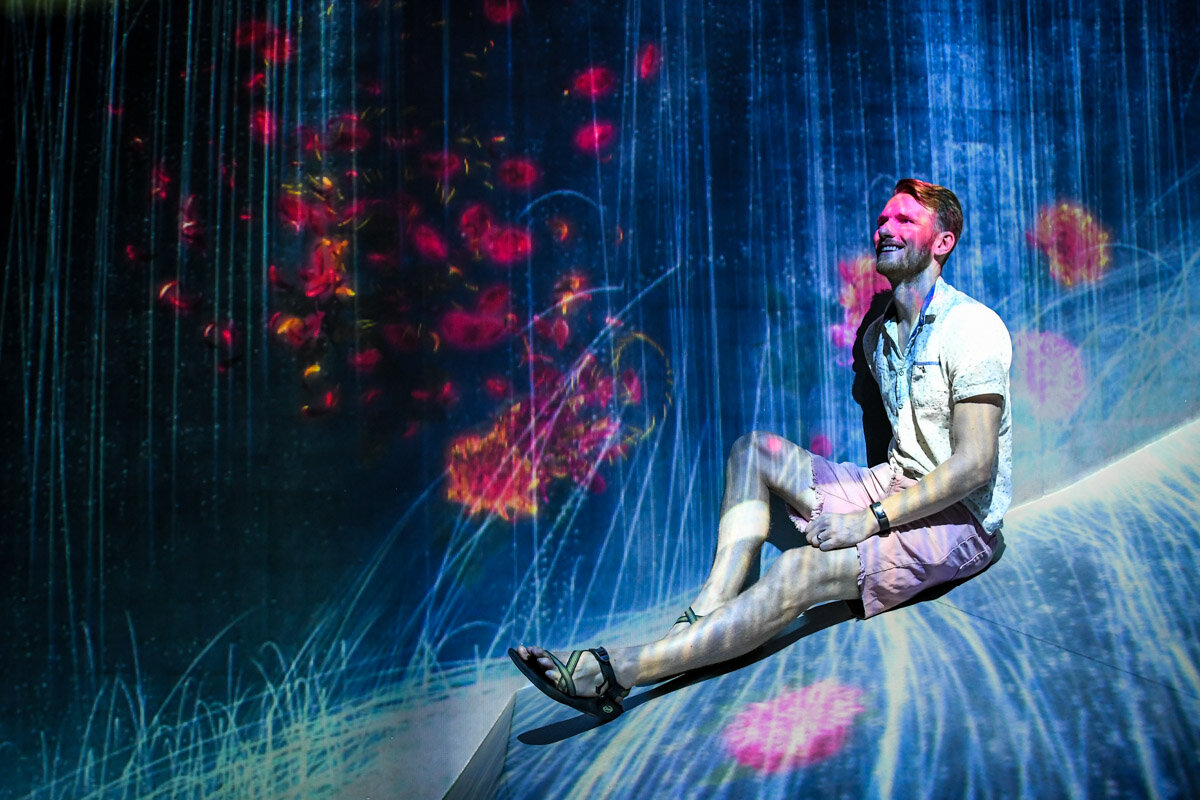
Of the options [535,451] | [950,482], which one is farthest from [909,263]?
[535,451]

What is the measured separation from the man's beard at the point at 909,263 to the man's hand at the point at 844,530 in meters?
0.66

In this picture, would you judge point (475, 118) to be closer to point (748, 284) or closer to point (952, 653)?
point (748, 284)

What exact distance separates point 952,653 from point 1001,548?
1.86ft

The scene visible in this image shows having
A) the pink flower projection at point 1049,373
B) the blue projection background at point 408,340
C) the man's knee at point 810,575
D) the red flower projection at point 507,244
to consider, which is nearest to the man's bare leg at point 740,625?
the man's knee at point 810,575

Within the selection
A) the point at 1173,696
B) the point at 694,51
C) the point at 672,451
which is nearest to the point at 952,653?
the point at 1173,696

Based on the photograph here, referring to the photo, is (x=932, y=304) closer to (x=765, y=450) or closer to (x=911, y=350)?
(x=911, y=350)

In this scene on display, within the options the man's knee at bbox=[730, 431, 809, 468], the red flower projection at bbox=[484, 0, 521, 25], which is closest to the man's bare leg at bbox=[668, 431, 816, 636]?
the man's knee at bbox=[730, 431, 809, 468]

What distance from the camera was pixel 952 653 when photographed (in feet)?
7.13

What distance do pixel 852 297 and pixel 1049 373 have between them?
26.5 inches

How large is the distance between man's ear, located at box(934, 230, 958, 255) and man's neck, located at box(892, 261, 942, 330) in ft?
0.12

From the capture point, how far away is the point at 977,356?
2.29 metres

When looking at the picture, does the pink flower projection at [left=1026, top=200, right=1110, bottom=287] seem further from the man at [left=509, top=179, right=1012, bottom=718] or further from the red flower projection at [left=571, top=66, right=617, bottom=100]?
the red flower projection at [left=571, top=66, right=617, bottom=100]

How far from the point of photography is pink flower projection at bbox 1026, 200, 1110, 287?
3.03 meters

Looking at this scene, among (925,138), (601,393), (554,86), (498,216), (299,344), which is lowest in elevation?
(601,393)
